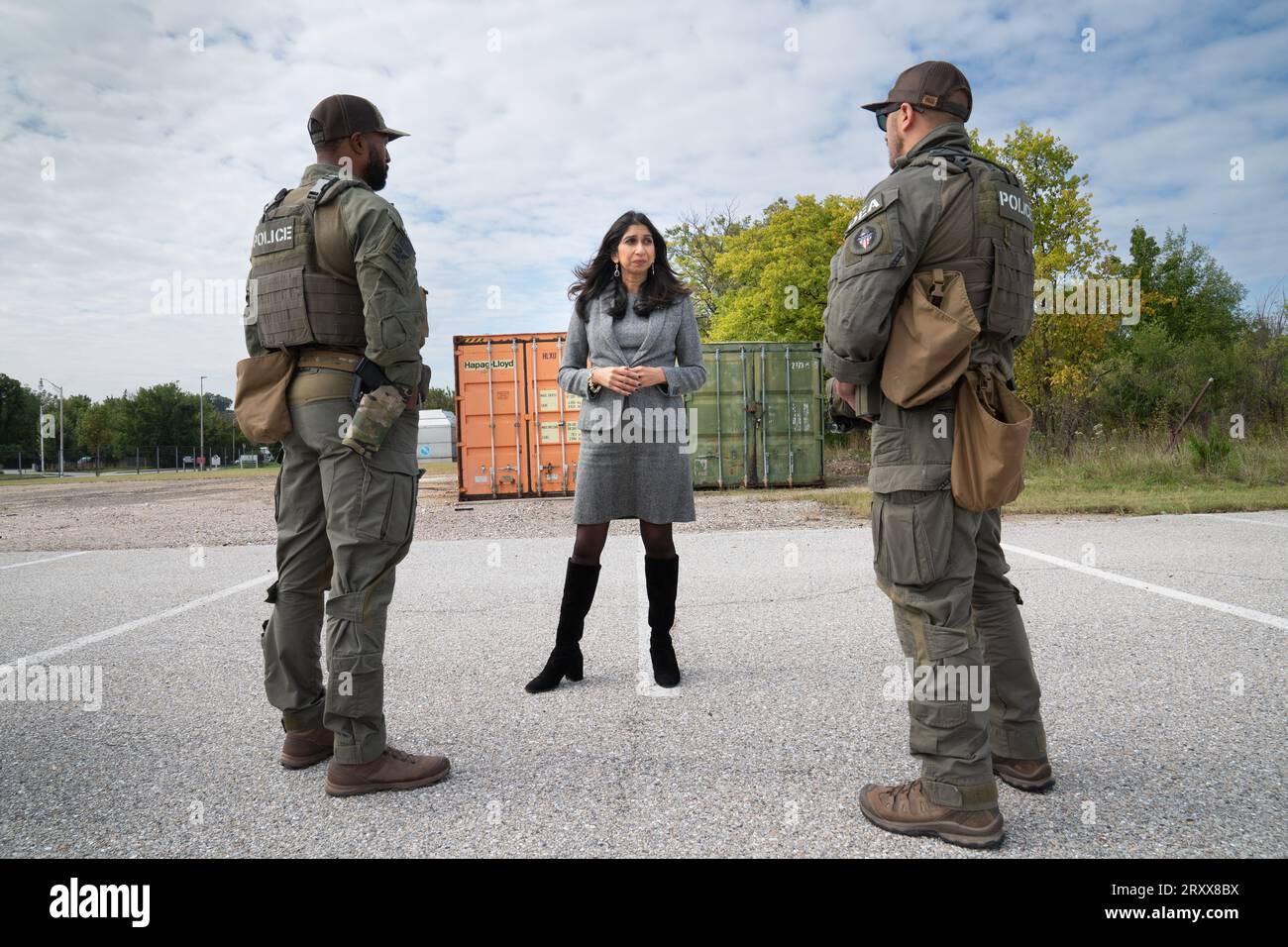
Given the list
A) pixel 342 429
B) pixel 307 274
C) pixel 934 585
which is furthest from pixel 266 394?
pixel 934 585

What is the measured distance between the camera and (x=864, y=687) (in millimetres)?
3494

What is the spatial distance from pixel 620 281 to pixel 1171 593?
4.30m

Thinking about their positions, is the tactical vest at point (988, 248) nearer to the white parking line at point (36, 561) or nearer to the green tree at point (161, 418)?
the white parking line at point (36, 561)

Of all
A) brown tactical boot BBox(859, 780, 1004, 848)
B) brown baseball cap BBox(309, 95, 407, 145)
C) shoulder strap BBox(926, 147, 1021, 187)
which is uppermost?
brown baseball cap BBox(309, 95, 407, 145)

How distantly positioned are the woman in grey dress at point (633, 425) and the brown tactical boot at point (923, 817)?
145 cm

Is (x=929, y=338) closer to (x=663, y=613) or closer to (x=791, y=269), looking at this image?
(x=663, y=613)

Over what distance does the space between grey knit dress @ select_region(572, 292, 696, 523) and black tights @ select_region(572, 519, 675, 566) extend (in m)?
0.05

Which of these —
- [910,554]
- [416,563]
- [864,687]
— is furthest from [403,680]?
[416,563]

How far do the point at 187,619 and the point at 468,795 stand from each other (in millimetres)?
3775

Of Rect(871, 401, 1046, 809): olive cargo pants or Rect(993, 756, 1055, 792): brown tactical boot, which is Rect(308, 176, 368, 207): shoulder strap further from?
Rect(993, 756, 1055, 792): brown tactical boot

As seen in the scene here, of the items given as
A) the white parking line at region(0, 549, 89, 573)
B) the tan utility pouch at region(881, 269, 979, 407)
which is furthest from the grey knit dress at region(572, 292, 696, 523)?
the white parking line at region(0, 549, 89, 573)

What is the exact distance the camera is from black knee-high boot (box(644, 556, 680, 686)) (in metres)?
3.62
